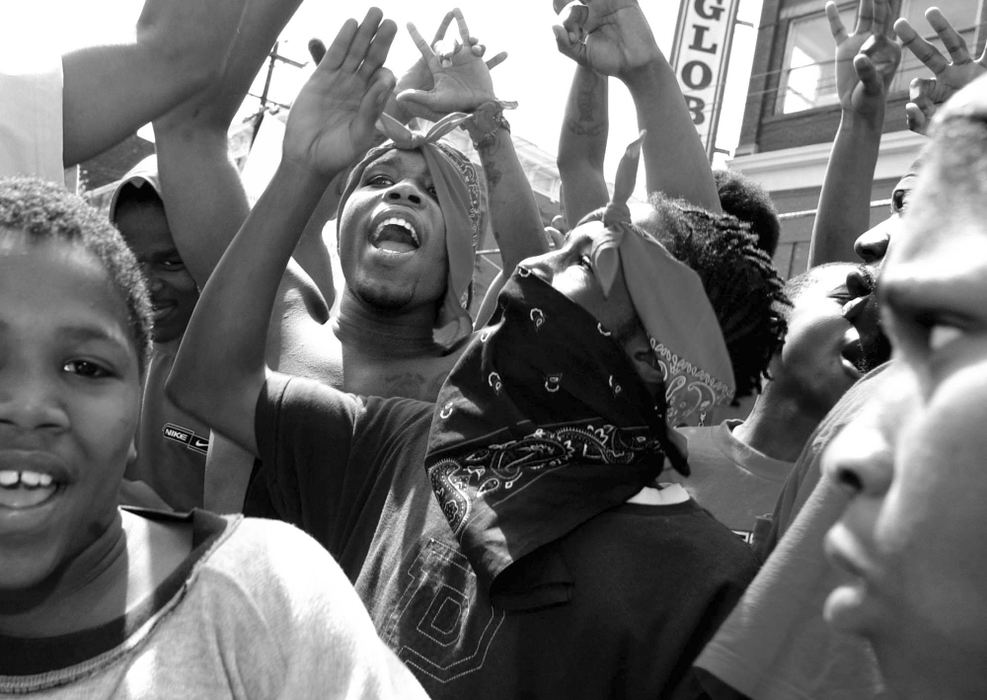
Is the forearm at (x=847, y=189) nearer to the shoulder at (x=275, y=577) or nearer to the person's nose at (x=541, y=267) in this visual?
the person's nose at (x=541, y=267)

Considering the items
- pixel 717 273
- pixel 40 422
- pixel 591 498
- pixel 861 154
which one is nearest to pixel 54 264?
pixel 40 422

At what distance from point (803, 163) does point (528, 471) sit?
54.7 ft

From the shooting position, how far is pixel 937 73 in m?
2.74

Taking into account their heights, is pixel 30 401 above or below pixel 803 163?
above

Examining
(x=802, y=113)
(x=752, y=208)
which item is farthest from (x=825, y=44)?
(x=752, y=208)

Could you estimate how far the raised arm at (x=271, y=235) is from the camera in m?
2.49

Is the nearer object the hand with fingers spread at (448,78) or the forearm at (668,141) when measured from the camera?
the forearm at (668,141)

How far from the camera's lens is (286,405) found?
2422 mm

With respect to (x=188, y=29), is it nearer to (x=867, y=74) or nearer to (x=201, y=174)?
(x=201, y=174)

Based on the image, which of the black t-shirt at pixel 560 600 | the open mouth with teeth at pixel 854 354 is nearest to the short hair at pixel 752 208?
the open mouth with teeth at pixel 854 354

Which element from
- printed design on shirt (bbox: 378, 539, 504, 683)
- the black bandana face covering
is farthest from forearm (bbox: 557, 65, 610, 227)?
printed design on shirt (bbox: 378, 539, 504, 683)

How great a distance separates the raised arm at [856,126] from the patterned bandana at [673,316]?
159 cm

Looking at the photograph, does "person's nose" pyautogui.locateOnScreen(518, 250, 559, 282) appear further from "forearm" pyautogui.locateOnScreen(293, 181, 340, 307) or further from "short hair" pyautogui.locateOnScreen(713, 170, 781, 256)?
"short hair" pyautogui.locateOnScreen(713, 170, 781, 256)

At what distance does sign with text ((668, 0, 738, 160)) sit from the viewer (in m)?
16.8
